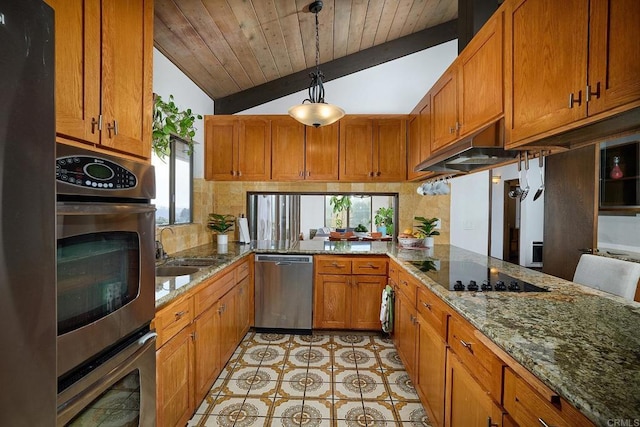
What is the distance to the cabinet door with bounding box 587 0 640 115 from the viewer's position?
3.18 ft

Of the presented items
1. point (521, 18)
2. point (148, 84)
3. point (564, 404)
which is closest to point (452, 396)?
point (564, 404)

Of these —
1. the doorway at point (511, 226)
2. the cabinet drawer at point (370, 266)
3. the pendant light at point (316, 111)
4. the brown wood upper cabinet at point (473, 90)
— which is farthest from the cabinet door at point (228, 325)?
the doorway at point (511, 226)

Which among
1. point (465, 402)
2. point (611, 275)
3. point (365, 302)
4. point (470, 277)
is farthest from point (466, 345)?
point (365, 302)

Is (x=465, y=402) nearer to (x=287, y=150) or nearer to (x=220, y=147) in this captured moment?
(x=287, y=150)

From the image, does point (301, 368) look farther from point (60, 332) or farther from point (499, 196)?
point (499, 196)

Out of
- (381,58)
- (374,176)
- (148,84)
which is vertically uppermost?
(381,58)

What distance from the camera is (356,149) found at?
3.52 meters

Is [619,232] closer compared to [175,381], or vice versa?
[175,381]

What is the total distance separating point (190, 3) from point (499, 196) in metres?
6.64

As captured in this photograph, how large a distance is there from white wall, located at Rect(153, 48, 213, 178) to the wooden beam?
339 millimetres

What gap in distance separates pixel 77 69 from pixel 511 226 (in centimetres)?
791

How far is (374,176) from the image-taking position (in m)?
3.51

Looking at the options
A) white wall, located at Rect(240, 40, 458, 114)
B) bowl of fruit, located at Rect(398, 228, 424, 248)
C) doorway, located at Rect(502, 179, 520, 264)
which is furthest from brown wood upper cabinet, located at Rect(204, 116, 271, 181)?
doorway, located at Rect(502, 179, 520, 264)

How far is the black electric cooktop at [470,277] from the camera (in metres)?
1.62
